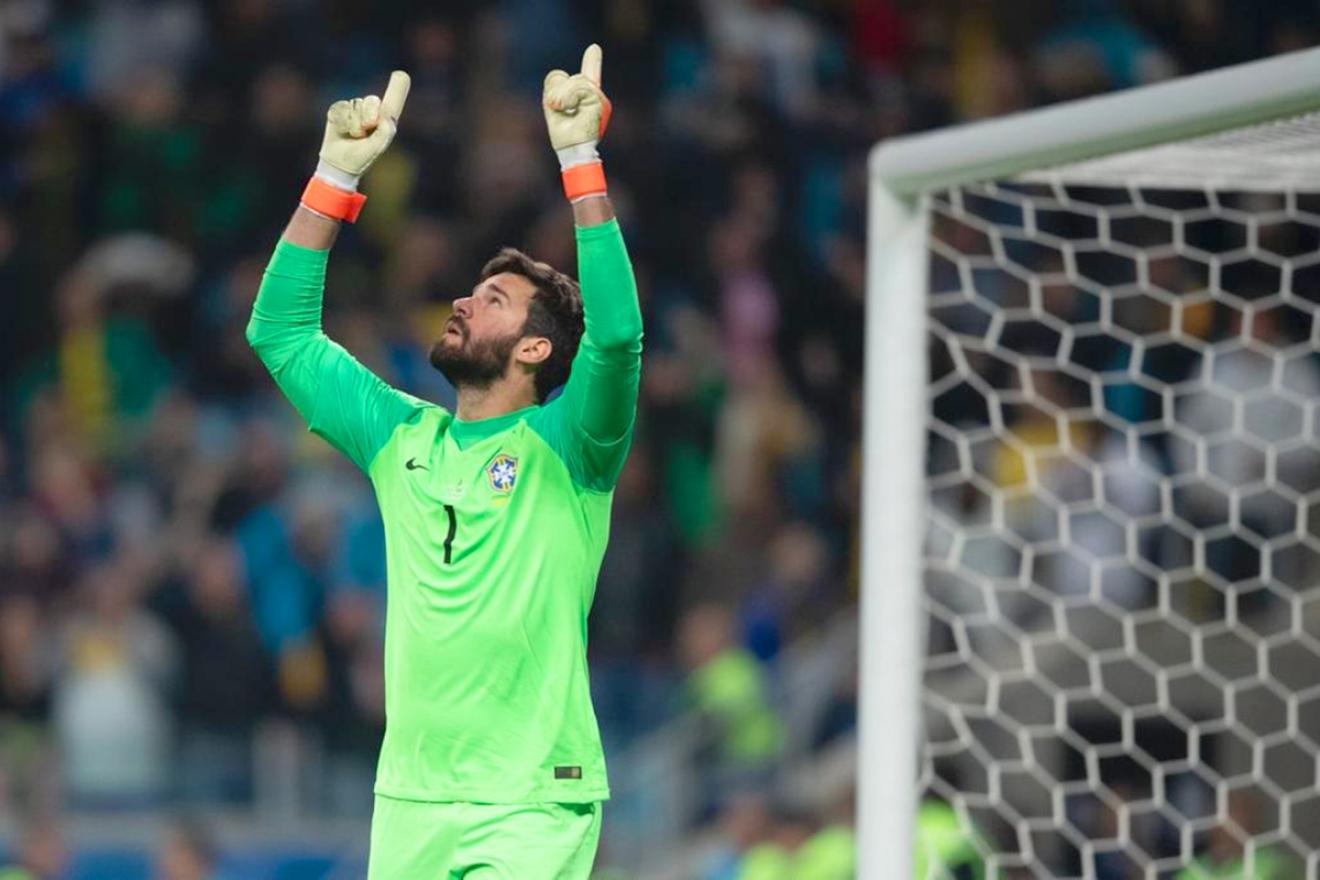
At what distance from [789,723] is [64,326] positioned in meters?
3.50

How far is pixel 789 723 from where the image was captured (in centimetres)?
786

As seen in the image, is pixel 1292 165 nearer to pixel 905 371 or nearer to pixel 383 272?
pixel 905 371

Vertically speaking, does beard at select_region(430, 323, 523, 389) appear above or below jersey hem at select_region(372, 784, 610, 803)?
above

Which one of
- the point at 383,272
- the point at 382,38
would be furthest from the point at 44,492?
the point at 382,38

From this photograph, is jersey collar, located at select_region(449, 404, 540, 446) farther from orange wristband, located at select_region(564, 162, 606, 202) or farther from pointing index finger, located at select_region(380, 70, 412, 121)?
pointing index finger, located at select_region(380, 70, 412, 121)

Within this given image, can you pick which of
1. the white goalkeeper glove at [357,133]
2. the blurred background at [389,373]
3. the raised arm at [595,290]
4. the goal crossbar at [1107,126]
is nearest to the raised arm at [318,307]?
the white goalkeeper glove at [357,133]

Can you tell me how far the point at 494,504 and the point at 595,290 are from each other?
46 centimetres

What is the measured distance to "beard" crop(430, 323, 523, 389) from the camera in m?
3.66

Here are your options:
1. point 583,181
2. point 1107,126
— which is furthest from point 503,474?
point 1107,126

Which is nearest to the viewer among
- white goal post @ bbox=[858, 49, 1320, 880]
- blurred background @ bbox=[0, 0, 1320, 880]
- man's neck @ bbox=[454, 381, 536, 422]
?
man's neck @ bbox=[454, 381, 536, 422]

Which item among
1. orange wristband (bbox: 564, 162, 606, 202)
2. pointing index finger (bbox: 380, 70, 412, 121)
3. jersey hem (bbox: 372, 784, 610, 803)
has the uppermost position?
pointing index finger (bbox: 380, 70, 412, 121)

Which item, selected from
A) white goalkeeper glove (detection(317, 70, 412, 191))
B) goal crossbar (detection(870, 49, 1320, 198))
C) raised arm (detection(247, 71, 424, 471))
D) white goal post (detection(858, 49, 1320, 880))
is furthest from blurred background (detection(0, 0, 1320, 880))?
white goalkeeper glove (detection(317, 70, 412, 191))

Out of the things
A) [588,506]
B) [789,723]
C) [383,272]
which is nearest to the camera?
[588,506]

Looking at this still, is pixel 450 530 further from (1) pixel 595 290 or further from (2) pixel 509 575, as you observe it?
(1) pixel 595 290
